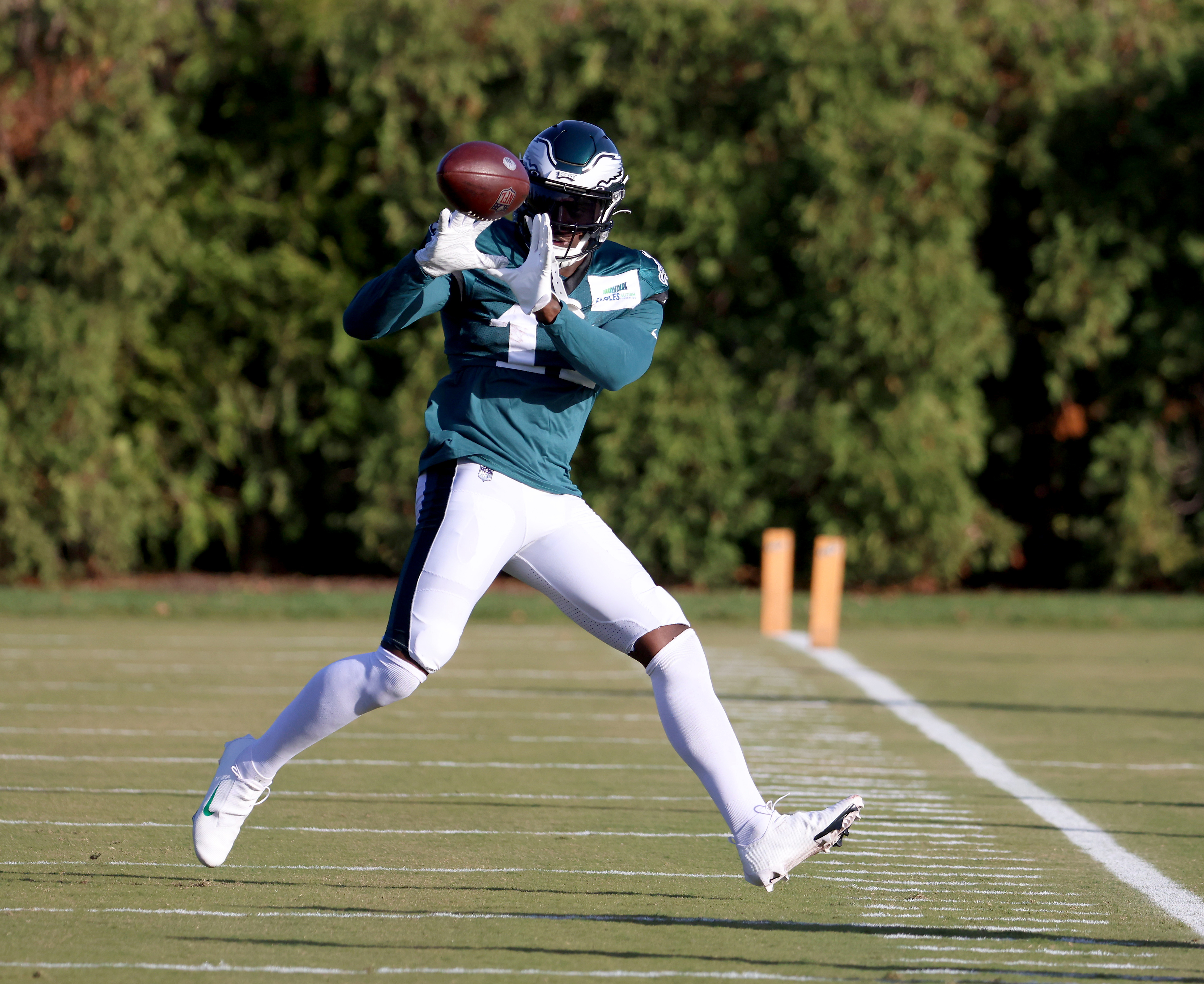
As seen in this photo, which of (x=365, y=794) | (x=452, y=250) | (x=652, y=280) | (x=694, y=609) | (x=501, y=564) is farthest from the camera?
(x=694, y=609)

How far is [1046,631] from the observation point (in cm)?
1527

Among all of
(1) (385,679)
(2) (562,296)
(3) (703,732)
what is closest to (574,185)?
(2) (562,296)

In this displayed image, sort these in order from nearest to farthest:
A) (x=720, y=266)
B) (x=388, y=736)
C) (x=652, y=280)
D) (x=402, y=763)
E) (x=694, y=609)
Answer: (x=652, y=280) → (x=402, y=763) → (x=388, y=736) → (x=694, y=609) → (x=720, y=266)

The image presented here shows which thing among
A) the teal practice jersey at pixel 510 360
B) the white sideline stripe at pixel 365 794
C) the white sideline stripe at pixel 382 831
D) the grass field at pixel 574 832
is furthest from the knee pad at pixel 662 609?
the white sideline stripe at pixel 365 794

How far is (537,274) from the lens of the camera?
459 centimetres

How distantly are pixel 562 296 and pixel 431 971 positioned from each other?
1.89 meters

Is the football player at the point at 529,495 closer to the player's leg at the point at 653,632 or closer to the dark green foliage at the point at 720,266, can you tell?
the player's leg at the point at 653,632

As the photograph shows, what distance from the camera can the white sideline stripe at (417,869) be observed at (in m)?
5.42

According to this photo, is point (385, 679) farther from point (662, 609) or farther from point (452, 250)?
point (452, 250)

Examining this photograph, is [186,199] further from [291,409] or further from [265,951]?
[265,951]

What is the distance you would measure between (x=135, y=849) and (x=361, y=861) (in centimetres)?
82

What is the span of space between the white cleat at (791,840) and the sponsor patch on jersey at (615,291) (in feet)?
5.42

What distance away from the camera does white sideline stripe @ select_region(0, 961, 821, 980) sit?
163 inches

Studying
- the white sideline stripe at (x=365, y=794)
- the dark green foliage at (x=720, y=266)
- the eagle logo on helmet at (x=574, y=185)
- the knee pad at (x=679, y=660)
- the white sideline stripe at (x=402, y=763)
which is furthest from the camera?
the dark green foliage at (x=720, y=266)
